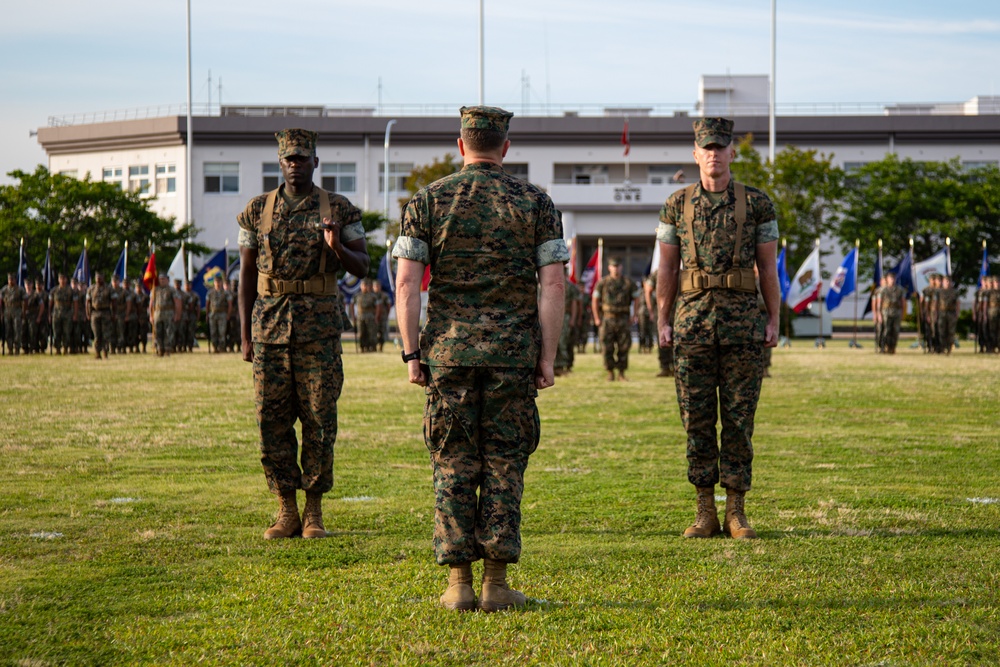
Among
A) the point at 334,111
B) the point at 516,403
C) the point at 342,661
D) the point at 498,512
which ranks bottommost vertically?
the point at 342,661

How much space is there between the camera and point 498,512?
18.0 ft

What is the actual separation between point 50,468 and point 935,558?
7.23m

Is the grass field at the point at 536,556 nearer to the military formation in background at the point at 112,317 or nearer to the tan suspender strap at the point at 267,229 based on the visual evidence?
the tan suspender strap at the point at 267,229

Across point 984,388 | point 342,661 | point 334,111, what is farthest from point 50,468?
point 334,111

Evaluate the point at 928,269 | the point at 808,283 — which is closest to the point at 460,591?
the point at 808,283

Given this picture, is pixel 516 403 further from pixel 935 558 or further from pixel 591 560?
pixel 935 558

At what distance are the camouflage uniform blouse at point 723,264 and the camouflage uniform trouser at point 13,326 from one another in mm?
29806

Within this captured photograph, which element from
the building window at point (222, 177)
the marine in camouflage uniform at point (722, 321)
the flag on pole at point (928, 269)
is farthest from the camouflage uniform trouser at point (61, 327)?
the building window at point (222, 177)

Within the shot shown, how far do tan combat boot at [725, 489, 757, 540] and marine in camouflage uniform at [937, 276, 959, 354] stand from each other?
2964cm

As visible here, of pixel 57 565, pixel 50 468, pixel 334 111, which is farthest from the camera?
pixel 334 111

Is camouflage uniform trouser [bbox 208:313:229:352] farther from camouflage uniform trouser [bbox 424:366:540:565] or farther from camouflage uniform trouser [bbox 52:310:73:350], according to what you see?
camouflage uniform trouser [bbox 424:366:540:565]

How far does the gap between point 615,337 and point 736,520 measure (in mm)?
14806

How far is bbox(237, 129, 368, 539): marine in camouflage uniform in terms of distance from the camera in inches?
288

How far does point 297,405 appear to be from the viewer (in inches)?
293
